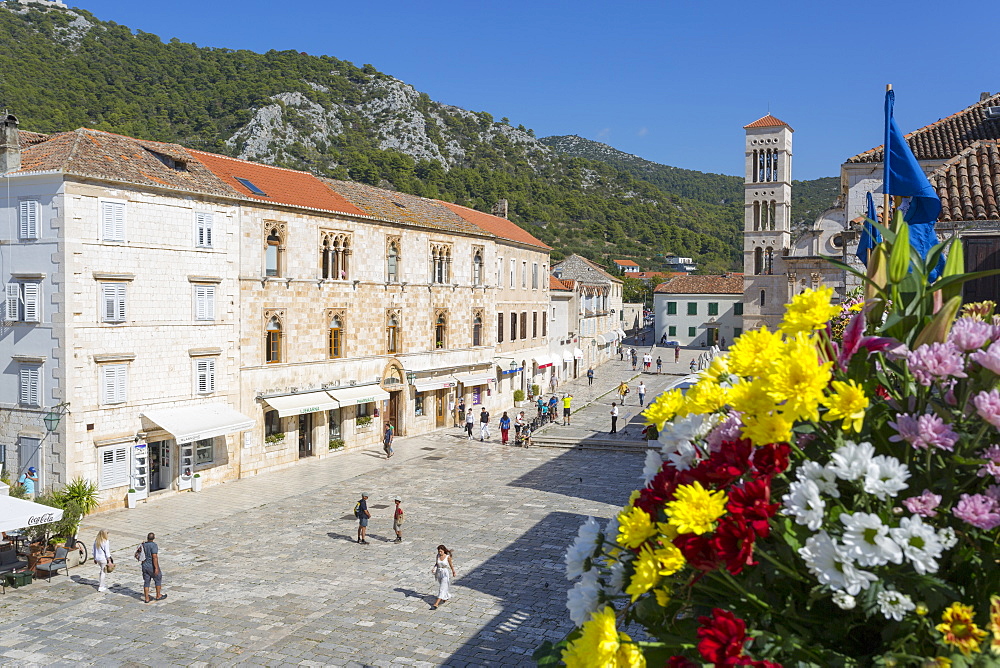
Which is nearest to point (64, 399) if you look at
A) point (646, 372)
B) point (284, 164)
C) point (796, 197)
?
point (646, 372)

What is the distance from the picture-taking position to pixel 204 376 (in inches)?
1059

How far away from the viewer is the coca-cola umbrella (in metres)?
15.8

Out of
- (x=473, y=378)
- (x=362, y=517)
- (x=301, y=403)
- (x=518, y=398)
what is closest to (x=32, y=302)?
(x=301, y=403)

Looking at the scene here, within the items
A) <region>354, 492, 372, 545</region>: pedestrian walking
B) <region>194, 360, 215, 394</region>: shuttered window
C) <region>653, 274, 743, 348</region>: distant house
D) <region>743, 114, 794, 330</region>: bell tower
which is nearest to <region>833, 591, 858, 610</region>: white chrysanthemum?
<region>354, 492, 372, 545</region>: pedestrian walking

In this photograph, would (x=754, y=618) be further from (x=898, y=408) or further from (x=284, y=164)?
(x=284, y=164)

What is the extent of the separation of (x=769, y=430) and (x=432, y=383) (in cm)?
3533

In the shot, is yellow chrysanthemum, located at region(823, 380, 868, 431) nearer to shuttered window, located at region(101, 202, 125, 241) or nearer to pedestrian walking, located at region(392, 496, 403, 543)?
pedestrian walking, located at region(392, 496, 403, 543)

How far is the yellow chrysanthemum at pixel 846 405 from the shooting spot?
9.95 ft

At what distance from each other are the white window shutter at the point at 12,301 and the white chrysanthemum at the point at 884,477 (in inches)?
1038

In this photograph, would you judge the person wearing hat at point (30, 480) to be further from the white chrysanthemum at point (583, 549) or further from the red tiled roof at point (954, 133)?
the red tiled roof at point (954, 133)

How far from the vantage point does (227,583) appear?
57.1 ft

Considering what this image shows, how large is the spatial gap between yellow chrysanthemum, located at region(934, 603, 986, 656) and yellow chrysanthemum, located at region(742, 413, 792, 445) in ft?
2.68

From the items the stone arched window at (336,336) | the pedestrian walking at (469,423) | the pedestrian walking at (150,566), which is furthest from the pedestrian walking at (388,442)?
the pedestrian walking at (150,566)

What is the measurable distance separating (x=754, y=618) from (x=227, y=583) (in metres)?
16.3
